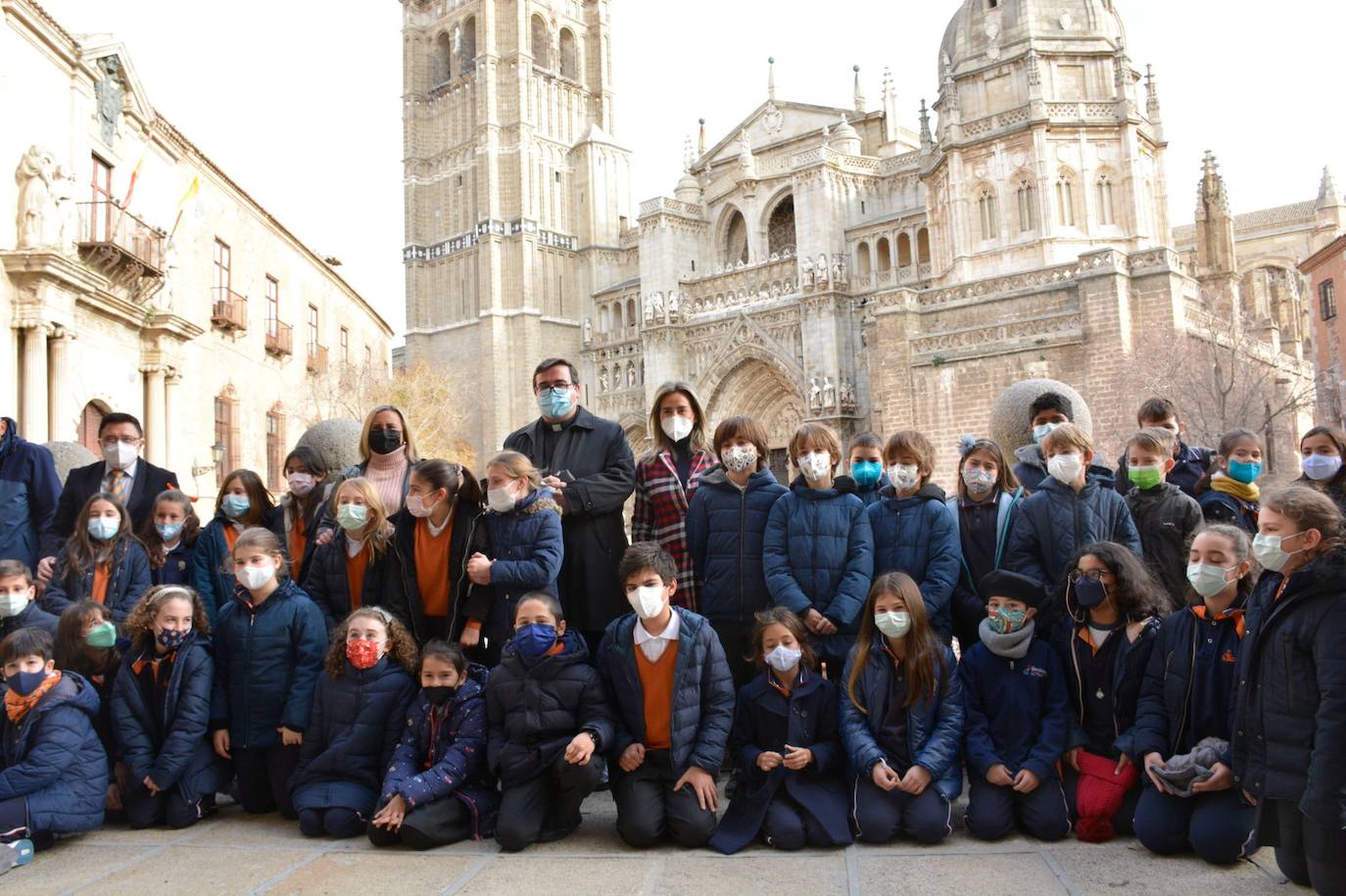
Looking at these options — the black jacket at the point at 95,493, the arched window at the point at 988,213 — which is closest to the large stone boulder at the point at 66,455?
the black jacket at the point at 95,493

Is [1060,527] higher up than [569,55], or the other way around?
[569,55]

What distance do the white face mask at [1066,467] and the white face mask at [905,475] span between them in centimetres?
70

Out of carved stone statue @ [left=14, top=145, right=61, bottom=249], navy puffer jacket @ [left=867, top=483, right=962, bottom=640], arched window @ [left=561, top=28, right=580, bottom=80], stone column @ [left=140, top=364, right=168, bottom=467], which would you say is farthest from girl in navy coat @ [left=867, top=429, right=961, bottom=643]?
arched window @ [left=561, top=28, right=580, bottom=80]

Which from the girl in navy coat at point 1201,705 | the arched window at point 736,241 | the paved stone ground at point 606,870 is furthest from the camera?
the arched window at point 736,241

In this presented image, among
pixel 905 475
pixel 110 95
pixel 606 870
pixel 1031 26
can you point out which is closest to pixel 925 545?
pixel 905 475

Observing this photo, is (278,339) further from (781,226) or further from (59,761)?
(781,226)

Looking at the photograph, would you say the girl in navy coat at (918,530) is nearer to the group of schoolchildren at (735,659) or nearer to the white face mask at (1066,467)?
the group of schoolchildren at (735,659)

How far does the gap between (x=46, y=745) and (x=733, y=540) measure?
139 inches

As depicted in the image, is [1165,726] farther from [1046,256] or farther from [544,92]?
[544,92]

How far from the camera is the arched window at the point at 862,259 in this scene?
31812 millimetres

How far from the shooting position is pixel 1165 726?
14.4ft

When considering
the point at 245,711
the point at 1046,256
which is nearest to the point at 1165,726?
the point at 245,711

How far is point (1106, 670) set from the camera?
470 centimetres

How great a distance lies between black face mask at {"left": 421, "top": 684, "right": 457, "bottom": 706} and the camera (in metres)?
4.93
